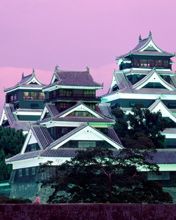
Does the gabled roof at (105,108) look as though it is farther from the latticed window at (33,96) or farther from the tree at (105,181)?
the tree at (105,181)

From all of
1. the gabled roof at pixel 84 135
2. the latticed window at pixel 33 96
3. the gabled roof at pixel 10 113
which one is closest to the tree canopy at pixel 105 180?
the gabled roof at pixel 84 135

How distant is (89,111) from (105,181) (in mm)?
19360

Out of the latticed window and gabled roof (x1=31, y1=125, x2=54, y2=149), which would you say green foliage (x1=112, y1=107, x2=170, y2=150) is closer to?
gabled roof (x1=31, y1=125, x2=54, y2=149)

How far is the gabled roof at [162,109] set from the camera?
74438 millimetres

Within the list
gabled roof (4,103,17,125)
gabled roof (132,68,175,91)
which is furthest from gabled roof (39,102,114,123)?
gabled roof (4,103,17,125)

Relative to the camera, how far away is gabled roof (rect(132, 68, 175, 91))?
7706 centimetres

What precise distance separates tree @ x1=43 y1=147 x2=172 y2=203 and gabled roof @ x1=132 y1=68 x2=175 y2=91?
2953 cm

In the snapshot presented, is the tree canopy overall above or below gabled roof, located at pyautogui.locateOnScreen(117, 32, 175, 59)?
below

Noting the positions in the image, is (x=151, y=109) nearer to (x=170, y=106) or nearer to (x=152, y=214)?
(x=170, y=106)

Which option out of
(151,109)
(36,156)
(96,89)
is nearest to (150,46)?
(151,109)

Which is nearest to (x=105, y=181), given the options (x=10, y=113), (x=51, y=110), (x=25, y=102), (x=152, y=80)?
(x=51, y=110)

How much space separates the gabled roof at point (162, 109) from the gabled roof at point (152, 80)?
3067 mm

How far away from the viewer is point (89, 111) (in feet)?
207

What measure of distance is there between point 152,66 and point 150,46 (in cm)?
192
